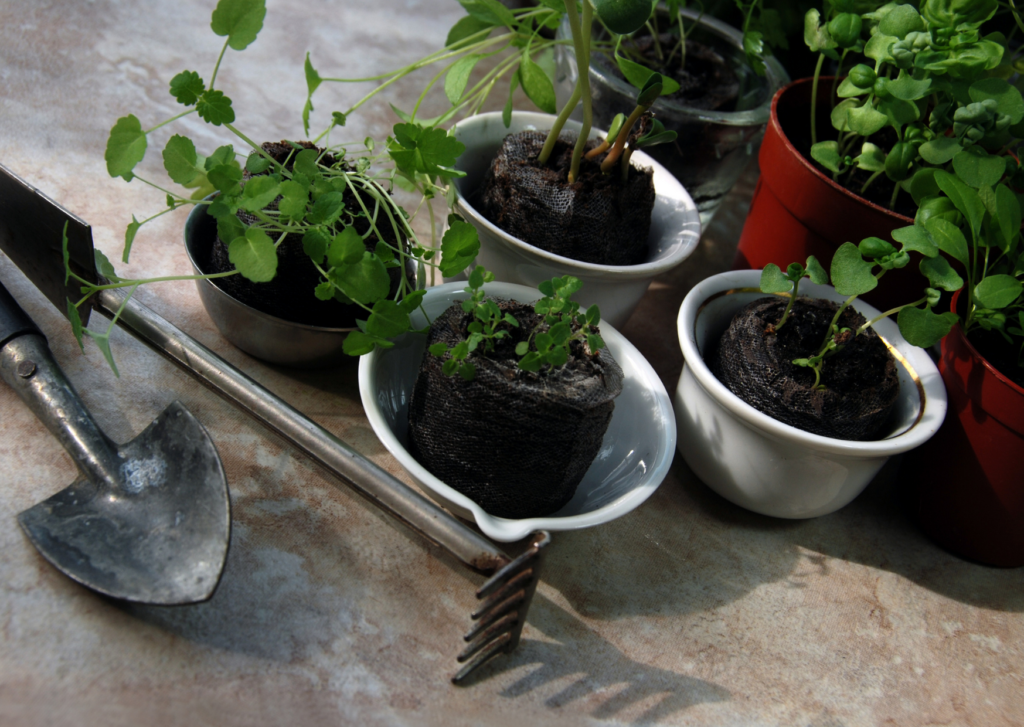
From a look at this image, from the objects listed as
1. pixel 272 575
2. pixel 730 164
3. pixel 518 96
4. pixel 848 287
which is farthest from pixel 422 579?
pixel 518 96

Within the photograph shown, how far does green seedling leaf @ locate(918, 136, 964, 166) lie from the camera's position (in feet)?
2.69

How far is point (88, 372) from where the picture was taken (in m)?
0.84

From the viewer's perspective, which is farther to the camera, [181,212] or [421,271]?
[181,212]

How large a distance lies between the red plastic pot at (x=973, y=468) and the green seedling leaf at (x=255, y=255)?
0.73m

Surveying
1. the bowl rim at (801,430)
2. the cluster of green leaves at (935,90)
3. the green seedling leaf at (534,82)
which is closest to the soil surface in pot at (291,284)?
the green seedling leaf at (534,82)

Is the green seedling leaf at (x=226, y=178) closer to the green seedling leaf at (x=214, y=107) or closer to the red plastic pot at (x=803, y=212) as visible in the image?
the green seedling leaf at (x=214, y=107)

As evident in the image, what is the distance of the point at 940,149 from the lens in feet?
2.73

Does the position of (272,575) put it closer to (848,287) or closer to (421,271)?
(421,271)

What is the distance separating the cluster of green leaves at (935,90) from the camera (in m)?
0.79

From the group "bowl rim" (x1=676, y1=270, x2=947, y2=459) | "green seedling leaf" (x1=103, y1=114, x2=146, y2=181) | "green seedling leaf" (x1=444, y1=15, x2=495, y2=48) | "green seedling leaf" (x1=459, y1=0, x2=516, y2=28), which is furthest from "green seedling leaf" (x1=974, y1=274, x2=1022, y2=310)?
"green seedling leaf" (x1=103, y1=114, x2=146, y2=181)

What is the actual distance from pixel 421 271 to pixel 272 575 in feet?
1.21

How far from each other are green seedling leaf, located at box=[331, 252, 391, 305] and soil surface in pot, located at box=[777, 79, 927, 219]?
607mm

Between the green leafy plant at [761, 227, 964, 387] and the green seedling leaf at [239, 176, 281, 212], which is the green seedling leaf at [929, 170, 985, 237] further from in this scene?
the green seedling leaf at [239, 176, 281, 212]

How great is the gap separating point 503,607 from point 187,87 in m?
0.58
